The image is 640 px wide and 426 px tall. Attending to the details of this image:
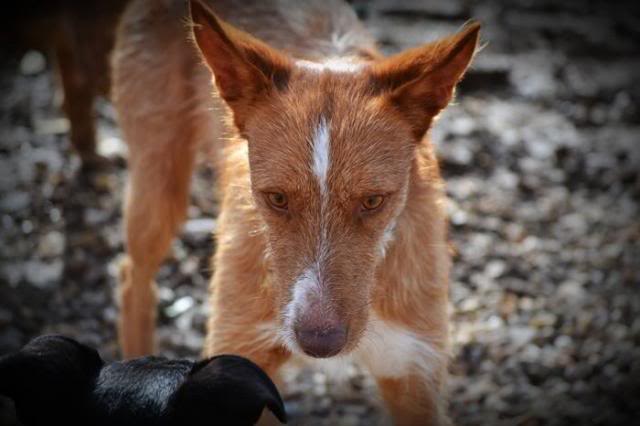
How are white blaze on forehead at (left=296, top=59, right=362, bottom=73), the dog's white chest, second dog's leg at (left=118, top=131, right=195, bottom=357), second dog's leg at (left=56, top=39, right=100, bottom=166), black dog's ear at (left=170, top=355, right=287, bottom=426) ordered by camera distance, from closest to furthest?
black dog's ear at (left=170, top=355, right=287, bottom=426) → white blaze on forehead at (left=296, top=59, right=362, bottom=73) → the dog's white chest → second dog's leg at (left=118, top=131, right=195, bottom=357) → second dog's leg at (left=56, top=39, right=100, bottom=166)

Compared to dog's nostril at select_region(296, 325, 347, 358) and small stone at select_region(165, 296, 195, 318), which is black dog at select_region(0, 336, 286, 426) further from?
small stone at select_region(165, 296, 195, 318)

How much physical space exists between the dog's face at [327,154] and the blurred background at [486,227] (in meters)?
1.67

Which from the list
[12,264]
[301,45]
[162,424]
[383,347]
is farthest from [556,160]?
[162,424]

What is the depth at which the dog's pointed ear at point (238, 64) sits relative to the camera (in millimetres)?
3262

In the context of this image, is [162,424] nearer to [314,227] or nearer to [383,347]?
[314,227]

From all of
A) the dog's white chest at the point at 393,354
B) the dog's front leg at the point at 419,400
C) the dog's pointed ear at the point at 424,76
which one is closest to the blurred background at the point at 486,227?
the dog's front leg at the point at 419,400

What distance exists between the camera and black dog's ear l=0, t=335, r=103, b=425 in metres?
2.71

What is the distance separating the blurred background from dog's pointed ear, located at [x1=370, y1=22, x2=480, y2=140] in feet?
6.35

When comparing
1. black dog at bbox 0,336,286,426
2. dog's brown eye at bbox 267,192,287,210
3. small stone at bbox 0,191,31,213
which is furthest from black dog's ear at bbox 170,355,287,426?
small stone at bbox 0,191,31,213

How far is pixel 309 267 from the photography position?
3.20 metres

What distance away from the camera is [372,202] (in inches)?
129

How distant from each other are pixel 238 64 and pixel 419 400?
178 cm

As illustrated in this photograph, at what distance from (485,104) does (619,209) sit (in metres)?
1.81

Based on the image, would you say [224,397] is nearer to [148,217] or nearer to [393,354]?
[393,354]
